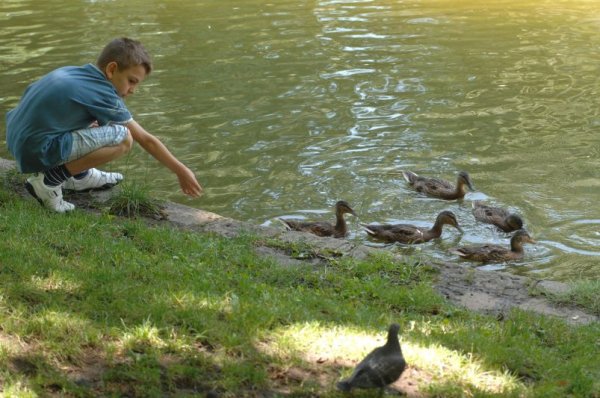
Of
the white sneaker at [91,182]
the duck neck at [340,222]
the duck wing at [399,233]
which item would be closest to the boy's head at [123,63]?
the white sneaker at [91,182]

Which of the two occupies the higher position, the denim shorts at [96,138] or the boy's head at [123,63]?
the boy's head at [123,63]

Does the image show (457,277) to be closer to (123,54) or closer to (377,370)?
(377,370)

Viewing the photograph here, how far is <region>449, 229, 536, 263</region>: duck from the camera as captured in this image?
10.4 m

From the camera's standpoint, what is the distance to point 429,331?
6.39m

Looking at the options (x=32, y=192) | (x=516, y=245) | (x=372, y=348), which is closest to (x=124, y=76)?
(x=32, y=192)

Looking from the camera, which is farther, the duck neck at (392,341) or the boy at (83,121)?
the boy at (83,121)

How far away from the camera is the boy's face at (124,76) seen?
28.2 feet

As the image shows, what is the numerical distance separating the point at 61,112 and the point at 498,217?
5.79 m

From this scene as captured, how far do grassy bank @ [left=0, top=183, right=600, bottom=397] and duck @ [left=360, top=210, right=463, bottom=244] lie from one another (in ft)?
10.1

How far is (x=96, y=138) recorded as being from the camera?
8602 mm

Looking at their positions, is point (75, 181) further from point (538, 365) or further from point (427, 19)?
point (427, 19)

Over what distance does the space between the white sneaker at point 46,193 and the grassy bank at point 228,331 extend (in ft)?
3.25

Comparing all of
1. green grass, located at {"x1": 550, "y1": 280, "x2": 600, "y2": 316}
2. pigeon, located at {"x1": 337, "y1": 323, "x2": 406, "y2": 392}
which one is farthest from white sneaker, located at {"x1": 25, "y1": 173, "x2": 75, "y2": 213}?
green grass, located at {"x1": 550, "y1": 280, "x2": 600, "y2": 316}

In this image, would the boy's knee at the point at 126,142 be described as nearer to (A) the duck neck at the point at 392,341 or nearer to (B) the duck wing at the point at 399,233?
(B) the duck wing at the point at 399,233
